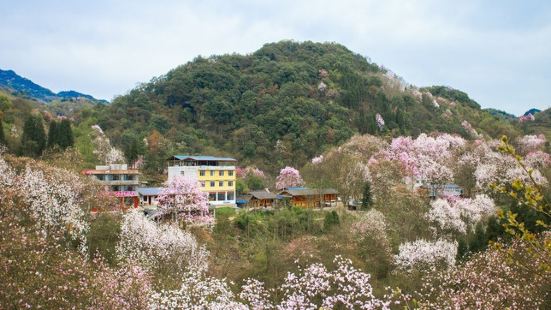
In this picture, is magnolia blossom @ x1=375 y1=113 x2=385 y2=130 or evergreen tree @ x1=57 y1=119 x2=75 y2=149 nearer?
evergreen tree @ x1=57 y1=119 x2=75 y2=149

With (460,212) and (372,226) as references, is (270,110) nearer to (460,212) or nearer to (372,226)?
(460,212)

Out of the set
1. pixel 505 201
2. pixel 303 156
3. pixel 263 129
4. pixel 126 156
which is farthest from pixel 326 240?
pixel 263 129

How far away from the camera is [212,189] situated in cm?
3719

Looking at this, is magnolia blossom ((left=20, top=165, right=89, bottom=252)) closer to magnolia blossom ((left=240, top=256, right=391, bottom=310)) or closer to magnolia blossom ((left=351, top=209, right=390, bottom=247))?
magnolia blossom ((left=240, top=256, right=391, bottom=310))

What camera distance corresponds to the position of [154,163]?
45.7 meters

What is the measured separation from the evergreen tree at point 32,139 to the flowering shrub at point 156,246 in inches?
767

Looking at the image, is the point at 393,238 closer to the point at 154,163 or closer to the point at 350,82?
the point at 154,163

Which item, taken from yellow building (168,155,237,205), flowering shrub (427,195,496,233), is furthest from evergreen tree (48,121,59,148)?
flowering shrub (427,195,496,233)

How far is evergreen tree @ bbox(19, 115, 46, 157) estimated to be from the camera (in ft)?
117

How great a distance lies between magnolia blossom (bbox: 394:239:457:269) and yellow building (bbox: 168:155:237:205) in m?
19.0

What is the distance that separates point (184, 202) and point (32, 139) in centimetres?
1590

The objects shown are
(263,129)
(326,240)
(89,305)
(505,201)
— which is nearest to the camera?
(89,305)

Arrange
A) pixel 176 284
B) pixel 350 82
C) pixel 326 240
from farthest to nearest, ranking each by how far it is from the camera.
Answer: pixel 350 82, pixel 326 240, pixel 176 284

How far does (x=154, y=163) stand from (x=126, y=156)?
2788 mm
